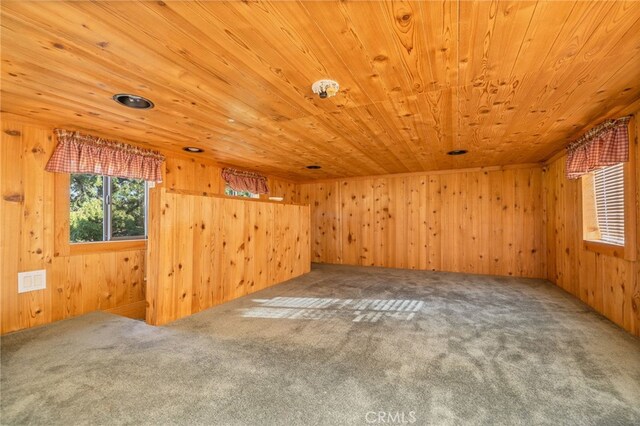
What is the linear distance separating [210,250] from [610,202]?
4337 mm

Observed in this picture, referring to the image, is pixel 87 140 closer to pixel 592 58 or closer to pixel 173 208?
pixel 173 208

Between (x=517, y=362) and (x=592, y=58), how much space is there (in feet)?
6.42

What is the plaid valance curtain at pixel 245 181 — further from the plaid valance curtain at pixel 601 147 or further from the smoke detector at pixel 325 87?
the plaid valance curtain at pixel 601 147

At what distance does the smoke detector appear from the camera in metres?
1.89

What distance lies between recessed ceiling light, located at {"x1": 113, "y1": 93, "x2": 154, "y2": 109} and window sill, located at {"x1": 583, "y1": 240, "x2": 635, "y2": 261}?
4.29 m

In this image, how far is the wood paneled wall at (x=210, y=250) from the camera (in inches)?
106

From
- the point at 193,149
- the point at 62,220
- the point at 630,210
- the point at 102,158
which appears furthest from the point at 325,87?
the point at 62,220

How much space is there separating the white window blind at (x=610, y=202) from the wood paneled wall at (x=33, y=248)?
18.1 feet

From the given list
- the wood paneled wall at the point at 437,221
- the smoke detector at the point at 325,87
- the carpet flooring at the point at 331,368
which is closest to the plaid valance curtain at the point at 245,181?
the wood paneled wall at the point at 437,221

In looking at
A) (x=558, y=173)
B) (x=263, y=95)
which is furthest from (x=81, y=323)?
(x=558, y=173)

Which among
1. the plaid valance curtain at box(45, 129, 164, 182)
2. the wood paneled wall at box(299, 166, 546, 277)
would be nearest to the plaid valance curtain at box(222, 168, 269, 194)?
the plaid valance curtain at box(45, 129, 164, 182)

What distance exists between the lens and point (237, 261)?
3629 mm

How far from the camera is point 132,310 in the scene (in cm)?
352

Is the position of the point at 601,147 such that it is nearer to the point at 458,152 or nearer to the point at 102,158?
the point at 458,152
